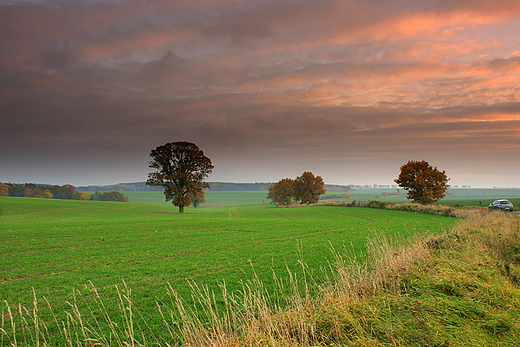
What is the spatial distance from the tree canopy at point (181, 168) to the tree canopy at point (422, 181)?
1728 inches

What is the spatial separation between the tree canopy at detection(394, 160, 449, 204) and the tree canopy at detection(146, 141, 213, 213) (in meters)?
43.9

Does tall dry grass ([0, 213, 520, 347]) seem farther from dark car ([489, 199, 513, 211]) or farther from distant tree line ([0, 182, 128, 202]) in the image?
distant tree line ([0, 182, 128, 202])

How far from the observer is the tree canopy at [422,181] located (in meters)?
62.7

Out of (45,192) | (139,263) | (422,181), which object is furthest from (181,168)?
(45,192)

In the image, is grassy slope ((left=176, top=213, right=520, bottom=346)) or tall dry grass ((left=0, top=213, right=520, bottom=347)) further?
tall dry grass ((left=0, top=213, right=520, bottom=347))

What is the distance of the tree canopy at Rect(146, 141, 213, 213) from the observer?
54.3m

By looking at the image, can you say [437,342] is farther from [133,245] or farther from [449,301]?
[133,245]

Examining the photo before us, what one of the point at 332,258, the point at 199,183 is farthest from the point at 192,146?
the point at 332,258

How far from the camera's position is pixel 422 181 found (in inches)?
2462

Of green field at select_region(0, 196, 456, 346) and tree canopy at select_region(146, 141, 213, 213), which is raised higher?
tree canopy at select_region(146, 141, 213, 213)

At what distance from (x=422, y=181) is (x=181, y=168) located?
51.8m

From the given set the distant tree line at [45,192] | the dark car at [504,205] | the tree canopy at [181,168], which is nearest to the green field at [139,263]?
the tree canopy at [181,168]

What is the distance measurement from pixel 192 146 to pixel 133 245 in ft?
121

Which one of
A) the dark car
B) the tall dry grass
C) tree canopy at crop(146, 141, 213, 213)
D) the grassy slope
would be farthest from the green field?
the dark car
